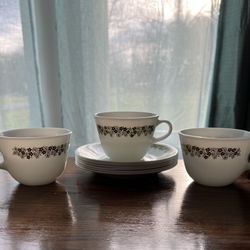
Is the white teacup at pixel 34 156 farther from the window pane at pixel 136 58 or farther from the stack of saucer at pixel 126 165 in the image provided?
the window pane at pixel 136 58

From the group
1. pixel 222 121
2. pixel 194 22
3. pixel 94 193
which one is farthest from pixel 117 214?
pixel 194 22

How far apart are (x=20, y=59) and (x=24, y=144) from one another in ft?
2.12

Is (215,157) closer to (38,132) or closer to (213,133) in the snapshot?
(213,133)

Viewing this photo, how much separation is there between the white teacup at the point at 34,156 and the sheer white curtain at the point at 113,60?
1.68ft

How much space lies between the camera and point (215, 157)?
20.5 inches

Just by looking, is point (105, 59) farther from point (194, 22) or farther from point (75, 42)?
point (194, 22)

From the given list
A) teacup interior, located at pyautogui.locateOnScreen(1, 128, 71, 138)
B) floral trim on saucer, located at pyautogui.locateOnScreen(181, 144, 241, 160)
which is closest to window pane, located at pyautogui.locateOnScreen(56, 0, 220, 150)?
teacup interior, located at pyautogui.locateOnScreen(1, 128, 71, 138)

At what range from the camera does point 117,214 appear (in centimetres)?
46

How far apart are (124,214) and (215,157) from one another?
186mm

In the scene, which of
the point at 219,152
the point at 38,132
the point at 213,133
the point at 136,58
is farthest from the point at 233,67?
the point at 38,132

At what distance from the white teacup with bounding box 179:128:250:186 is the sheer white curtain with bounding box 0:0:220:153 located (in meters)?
0.53

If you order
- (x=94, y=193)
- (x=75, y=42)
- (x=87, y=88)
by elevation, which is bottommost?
(x=94, y=193)

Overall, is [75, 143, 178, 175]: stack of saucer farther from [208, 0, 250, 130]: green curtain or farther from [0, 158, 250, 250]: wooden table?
[208, 0, 250, 130]: green curtain

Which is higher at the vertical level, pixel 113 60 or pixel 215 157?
pixel 113 60
